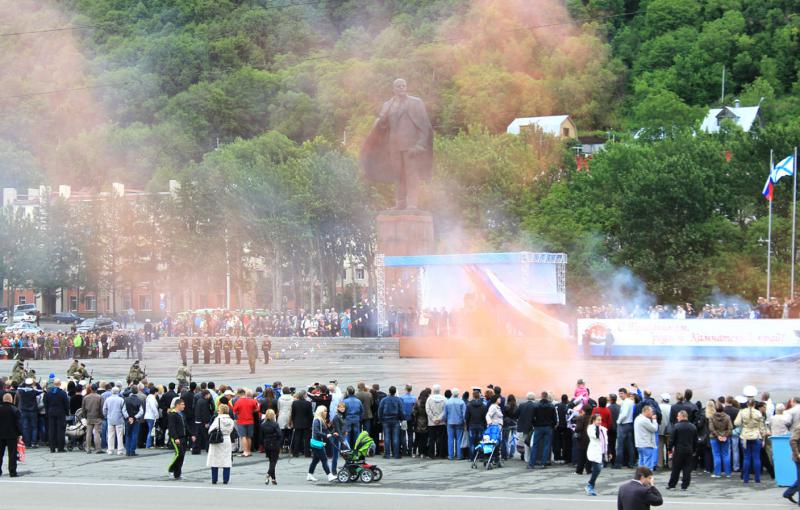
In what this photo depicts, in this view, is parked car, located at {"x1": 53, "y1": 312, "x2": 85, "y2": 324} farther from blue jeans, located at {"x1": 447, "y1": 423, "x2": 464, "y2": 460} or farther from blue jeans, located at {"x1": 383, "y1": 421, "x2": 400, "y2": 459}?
blue jeans, located at {"x1": 447, "y1": 423, "x2": 464, "y2": 460}

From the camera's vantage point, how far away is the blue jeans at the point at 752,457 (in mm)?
20922

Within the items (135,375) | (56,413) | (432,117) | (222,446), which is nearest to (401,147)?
(432,117)

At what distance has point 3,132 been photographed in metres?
63.8

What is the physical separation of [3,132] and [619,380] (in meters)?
41.4

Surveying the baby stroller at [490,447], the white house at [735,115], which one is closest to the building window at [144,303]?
the white house at [735,115]

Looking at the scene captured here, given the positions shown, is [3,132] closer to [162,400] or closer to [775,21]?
[162,400]

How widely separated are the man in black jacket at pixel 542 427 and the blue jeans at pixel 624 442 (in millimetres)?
1222

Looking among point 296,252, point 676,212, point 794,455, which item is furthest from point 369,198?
point 794,455

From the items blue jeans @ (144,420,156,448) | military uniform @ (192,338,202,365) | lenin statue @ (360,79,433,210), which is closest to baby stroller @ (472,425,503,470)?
blue jeans @ (144,420,156,448)

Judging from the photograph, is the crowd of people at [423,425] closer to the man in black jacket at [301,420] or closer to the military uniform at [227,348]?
the man in black jacket at [301,420]

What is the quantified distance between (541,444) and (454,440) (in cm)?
205

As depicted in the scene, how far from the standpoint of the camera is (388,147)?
162 ft

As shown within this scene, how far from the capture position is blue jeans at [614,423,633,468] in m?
22.2

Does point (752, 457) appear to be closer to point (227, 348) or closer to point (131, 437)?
point (131, 437)
